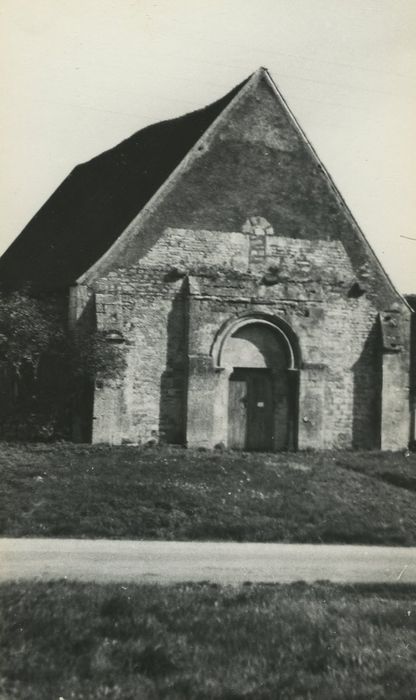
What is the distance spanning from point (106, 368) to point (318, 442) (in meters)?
6.50

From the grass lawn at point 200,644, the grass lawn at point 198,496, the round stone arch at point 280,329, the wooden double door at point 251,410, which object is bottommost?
the grass lawn at point 200,644

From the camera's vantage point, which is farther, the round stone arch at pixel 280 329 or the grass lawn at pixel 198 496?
the round stone arch at pixel 280 329

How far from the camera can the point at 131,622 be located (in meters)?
7.51

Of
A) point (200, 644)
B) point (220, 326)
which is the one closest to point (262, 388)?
point (220, 326)

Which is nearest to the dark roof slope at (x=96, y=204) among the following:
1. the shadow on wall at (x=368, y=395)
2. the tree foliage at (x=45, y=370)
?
the tree foliage at (x=45, y=370)

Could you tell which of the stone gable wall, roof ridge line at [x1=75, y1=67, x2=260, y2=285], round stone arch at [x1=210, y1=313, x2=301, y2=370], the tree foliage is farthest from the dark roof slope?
round stone arch at [x1=210, y1=313, x2=301, y2=370]

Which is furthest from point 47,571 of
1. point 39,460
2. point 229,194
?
point 229,194

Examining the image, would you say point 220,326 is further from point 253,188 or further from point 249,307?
point 253,188

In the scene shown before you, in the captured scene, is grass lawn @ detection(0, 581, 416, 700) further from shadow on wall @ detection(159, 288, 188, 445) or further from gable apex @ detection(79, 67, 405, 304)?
gable apex @ detection(79, 67, 405, 304)

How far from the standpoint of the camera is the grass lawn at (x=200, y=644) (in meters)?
6.32

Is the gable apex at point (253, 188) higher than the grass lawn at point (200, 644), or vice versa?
the gable apex at point (253, 188)

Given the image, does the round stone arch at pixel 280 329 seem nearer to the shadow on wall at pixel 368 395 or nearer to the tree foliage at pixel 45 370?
the shadow on wall at pixel 368 395

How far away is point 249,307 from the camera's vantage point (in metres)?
22.1

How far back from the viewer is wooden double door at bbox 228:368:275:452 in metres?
22.2
